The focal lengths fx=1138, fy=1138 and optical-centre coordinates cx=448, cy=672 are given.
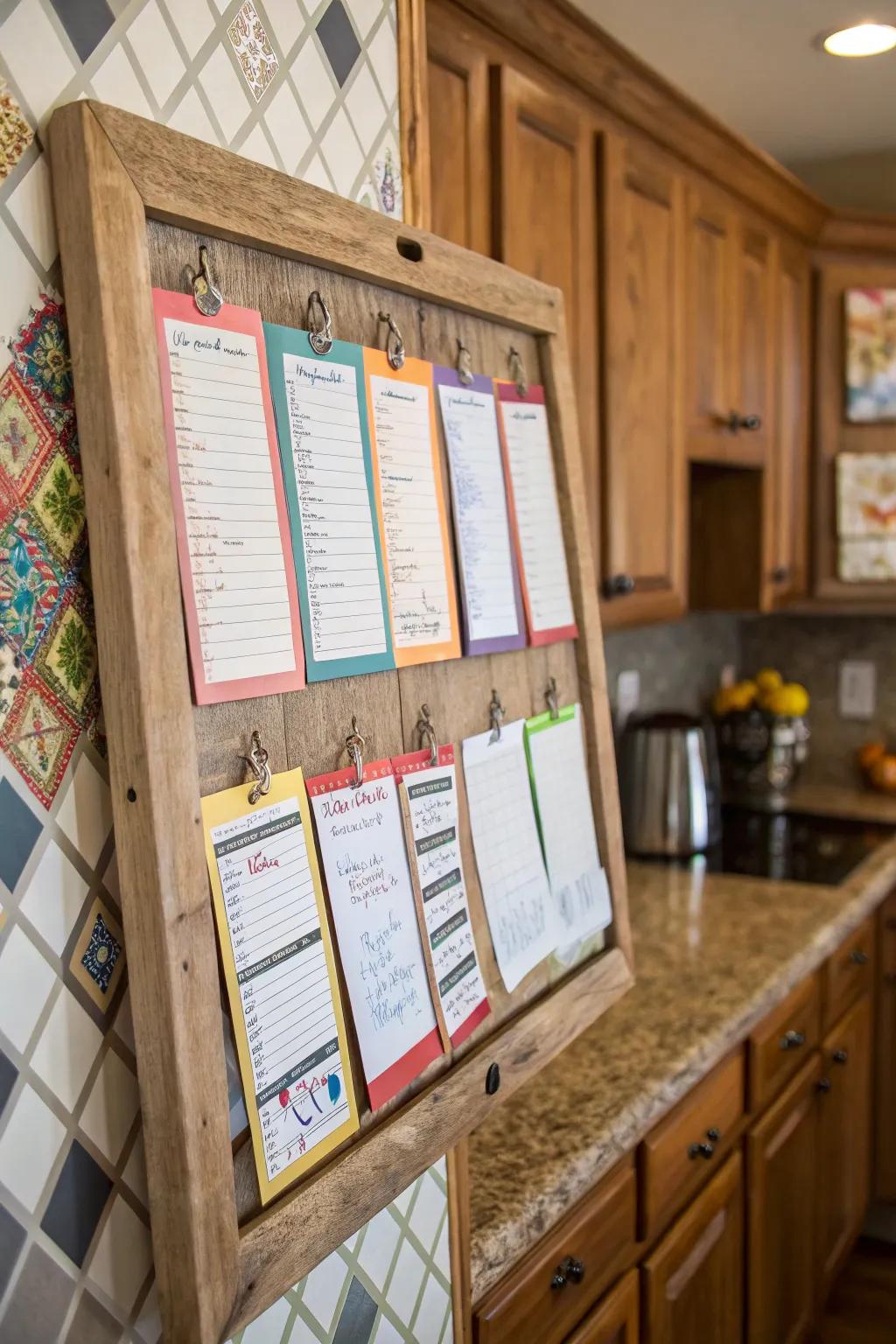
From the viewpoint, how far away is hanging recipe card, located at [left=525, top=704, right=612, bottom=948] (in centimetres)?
105

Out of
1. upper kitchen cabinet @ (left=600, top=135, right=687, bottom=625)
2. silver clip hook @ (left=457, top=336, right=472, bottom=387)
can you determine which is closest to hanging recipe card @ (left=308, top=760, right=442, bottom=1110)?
silver clip hook @ (left=457, top=336, right=472, bottom=387)

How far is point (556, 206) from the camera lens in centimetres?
168

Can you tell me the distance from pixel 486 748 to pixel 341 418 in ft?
1.02

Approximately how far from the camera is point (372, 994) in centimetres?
82

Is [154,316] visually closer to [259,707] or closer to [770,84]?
[259,707]

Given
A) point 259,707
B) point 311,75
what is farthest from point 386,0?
point 259,707

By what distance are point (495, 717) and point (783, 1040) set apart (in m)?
1.22

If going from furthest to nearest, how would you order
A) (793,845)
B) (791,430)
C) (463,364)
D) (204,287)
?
(791,430)
(793,845)
(463,364)
(204,287)

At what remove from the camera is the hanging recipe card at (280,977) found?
27.5 inches

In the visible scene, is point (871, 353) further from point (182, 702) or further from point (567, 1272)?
point (182, 702)

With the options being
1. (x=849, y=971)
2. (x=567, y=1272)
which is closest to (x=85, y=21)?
(x=567, y=1272)

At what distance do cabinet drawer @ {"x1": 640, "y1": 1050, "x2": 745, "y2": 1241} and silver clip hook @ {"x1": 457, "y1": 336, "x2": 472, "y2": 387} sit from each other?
100 centimetres

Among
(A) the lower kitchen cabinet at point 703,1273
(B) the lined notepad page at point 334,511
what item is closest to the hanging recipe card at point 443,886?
(B) the lined notepad page at point 334,511

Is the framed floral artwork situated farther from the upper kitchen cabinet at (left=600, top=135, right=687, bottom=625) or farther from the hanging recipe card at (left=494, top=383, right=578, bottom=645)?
the hanging recipe card at (left=494, top=383, right=578, bottom=645)
